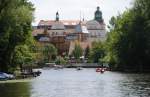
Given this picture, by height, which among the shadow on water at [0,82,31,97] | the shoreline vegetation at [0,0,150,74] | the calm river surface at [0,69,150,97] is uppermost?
the shoreline vegetation at [0,0,150,74]

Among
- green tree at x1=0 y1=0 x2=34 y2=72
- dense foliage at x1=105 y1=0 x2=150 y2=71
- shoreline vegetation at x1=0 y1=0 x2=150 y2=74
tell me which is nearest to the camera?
green tree at x1=0 y1=0 x2=34 y2=72

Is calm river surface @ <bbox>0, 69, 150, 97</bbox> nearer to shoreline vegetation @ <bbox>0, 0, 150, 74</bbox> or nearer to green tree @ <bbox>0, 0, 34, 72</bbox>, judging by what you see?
green tree @ <bbox>0, 0, 34, 72</bbox>

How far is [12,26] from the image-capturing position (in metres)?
85.1

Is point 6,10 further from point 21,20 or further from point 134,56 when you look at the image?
point 134,56

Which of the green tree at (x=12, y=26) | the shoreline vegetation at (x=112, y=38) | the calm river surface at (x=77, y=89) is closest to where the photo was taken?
the calm river surface at (x=77, y=89)

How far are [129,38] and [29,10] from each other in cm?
4048

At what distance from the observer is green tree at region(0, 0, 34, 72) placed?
3268 inches

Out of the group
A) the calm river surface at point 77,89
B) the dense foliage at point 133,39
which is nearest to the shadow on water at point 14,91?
the calm river surface at point 77,89

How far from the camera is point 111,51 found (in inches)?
5792

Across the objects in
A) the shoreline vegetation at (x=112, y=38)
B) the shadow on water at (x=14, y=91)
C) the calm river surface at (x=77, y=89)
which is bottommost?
the calm river surface at (x=77, y=89)

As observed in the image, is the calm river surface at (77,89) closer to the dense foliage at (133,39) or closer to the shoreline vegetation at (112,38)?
the shoreline vegetation at (112,38)

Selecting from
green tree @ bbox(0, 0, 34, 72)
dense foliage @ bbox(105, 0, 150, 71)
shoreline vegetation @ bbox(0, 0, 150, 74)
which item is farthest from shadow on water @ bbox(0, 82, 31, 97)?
dense foliage @ bbox(105, 0, 150, 71)

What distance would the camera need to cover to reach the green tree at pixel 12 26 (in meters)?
83.0

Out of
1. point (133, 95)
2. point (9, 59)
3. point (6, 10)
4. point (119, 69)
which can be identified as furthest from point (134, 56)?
point (133, 95)
